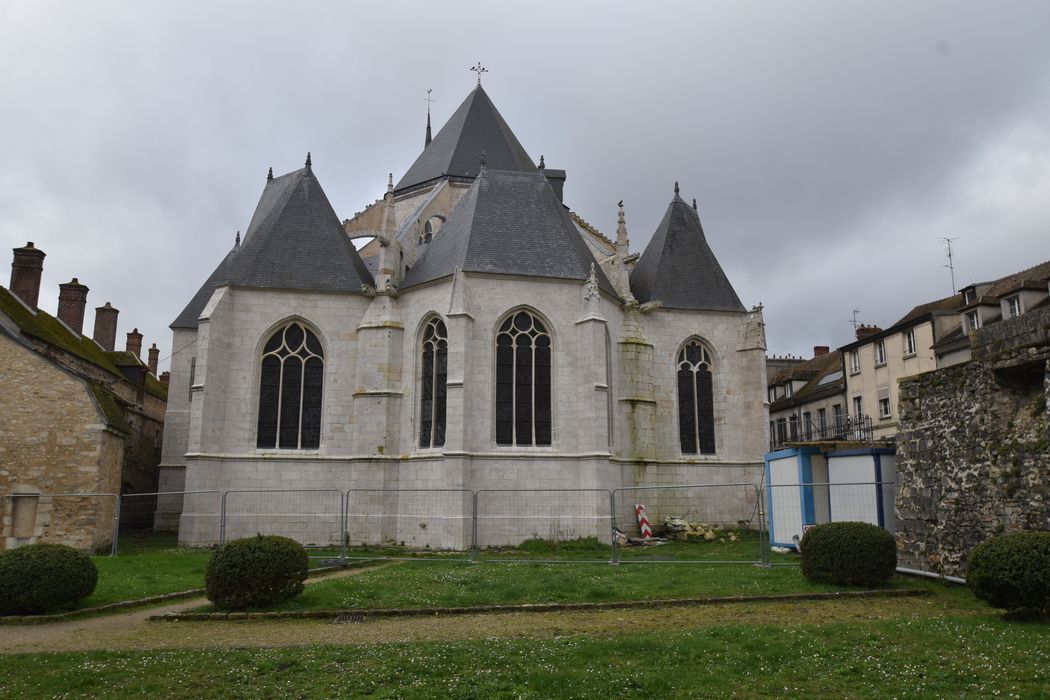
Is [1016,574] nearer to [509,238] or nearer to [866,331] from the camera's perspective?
[509,238]

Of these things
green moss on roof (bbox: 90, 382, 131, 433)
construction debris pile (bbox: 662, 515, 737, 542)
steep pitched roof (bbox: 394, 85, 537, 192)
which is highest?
steep pitched roof (bbox: 394, 85, 537, 192)

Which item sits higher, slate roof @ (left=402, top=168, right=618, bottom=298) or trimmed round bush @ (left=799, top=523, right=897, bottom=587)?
slate roof @ (left=402, top=168, right=618, bottom=298)

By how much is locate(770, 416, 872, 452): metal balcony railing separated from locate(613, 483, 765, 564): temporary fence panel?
6.44m

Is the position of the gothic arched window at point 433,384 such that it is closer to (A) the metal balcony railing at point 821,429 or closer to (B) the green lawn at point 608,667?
(B) the green lawn at point 608,667

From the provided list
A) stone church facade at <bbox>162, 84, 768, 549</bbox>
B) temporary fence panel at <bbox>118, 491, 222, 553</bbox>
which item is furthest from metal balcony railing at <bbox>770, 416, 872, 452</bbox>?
temporary fence panel at <bbox>118, 491, 222, 553</bbox>

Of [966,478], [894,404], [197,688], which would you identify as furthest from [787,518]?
[894,404]

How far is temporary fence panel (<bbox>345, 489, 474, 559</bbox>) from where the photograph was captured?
792 inches

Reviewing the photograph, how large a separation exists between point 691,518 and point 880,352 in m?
16.7

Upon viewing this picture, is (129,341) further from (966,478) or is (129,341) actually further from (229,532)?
(966,478)

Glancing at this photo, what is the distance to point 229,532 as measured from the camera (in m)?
21.6

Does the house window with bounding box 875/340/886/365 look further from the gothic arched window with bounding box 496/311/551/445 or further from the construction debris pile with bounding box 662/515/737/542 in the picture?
the gothic arched window with bounding box 496/311/551/445

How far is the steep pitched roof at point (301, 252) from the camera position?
23438 mm

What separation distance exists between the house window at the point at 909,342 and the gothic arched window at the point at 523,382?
18988 mm

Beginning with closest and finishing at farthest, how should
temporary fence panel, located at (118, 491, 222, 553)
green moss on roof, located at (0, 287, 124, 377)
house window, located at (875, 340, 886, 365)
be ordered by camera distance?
temporary fence panel, located at (118, 491, 222, 553), green moss on roof, located at (0, 287, 124, 377), house window, located at (875, 340, 886, 365)
